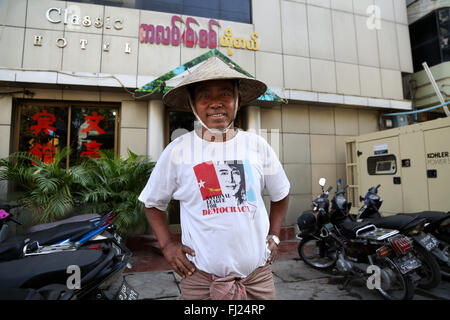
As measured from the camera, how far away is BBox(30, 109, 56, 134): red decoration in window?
17.6 ft

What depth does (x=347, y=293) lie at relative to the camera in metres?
3.11

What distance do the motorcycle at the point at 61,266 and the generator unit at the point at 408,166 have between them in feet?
16.1

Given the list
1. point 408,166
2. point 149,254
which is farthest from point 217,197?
point 408,166

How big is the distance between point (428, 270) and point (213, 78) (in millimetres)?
3435

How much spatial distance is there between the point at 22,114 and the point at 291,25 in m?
6.58

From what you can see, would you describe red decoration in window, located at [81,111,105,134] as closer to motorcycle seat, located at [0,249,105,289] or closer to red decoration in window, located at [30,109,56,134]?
red decoration in window, located at [30,109,56,134]

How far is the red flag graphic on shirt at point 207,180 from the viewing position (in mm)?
1256

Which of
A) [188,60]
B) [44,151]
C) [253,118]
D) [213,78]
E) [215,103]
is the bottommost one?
[215,103]

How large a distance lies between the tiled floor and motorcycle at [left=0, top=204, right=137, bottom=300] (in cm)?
177

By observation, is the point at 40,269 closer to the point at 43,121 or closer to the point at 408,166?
the point at 43,121

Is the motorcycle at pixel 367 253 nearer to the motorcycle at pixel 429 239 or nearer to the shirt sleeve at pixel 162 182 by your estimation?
the motorcycle at pixel 429 239

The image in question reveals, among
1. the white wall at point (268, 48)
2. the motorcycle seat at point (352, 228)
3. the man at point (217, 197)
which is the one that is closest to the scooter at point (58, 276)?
the man at point (217, 197)

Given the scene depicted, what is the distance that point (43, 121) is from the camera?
17.7 feet
